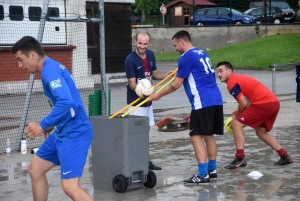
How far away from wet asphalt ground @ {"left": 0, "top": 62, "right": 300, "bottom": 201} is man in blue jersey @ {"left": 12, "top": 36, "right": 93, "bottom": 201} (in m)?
1.57

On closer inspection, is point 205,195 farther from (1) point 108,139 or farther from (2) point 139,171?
(1) point 108,139

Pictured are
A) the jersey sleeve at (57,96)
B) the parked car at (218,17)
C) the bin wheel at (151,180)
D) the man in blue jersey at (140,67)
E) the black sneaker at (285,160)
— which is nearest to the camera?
the jersey sleeve at (57,96)

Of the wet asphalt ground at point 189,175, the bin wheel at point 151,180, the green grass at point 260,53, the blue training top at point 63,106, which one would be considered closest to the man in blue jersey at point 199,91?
the wet asphalt ground at point 189,175

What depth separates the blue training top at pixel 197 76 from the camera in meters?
7.58

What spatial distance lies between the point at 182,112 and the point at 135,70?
22.3 feet

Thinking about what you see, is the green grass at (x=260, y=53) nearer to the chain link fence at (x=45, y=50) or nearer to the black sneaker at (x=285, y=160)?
the chain link fence at (x=45, y=50)

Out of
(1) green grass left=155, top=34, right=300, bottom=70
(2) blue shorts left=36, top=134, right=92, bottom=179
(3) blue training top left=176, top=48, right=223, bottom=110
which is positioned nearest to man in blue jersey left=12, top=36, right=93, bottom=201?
(2) blue shorts left=36, top=134, right=92, bottom=179

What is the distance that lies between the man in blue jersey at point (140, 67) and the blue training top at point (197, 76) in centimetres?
88

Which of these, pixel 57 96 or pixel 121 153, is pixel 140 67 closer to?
pixel 121 153

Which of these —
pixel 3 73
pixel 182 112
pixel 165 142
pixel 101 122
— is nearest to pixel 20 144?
pixel 165 142

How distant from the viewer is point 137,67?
8422 mm

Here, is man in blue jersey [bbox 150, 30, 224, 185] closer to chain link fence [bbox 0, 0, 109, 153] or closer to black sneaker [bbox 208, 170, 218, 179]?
→ black sneaker [bbox 208, 170, 218, 179]

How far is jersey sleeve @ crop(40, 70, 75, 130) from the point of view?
5266 millimetres

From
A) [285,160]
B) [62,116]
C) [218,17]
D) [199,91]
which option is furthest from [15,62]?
[218,17]
